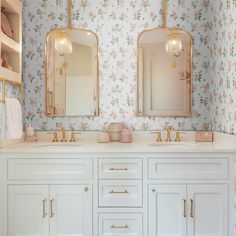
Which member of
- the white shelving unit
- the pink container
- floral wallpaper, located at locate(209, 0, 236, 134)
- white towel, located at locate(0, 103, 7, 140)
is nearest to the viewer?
white towel, located at locate(0, 103, 7, 140)

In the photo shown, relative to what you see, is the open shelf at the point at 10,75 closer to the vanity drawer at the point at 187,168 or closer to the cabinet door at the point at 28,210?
the cabinet door at the point at 28,210

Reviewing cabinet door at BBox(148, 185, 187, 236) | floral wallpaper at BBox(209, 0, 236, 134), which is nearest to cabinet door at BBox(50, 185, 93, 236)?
cabinet door at BBox(148, 185, 187, 236)

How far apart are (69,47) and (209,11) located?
135 centimetres

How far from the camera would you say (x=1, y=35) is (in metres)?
2.07

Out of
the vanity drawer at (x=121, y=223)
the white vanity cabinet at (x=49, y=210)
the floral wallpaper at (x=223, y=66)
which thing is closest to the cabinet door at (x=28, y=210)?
the white vanity cabinet at (x=49, y=210)

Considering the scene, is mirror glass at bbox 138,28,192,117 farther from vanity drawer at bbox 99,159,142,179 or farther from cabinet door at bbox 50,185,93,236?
cabinet door at bbox 50,185,93,236

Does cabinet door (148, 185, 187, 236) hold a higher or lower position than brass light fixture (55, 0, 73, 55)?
lower

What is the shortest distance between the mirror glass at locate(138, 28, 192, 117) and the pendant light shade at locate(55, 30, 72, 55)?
69 centimetres

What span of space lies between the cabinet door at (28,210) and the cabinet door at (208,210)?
1.06 m

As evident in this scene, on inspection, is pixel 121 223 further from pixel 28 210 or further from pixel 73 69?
pixel 73 69

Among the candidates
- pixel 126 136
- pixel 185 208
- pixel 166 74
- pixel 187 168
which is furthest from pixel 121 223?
pixel 166 74

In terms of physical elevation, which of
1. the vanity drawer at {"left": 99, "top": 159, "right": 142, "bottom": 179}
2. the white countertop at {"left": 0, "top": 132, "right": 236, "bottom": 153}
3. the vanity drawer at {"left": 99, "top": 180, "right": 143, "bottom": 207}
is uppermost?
the white countertop at {"left": 0, "top": 132, "right": 236, "bottom": 153}

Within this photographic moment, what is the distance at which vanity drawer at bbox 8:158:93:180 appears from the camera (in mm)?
2086

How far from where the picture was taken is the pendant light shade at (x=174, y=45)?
8.89 ft
